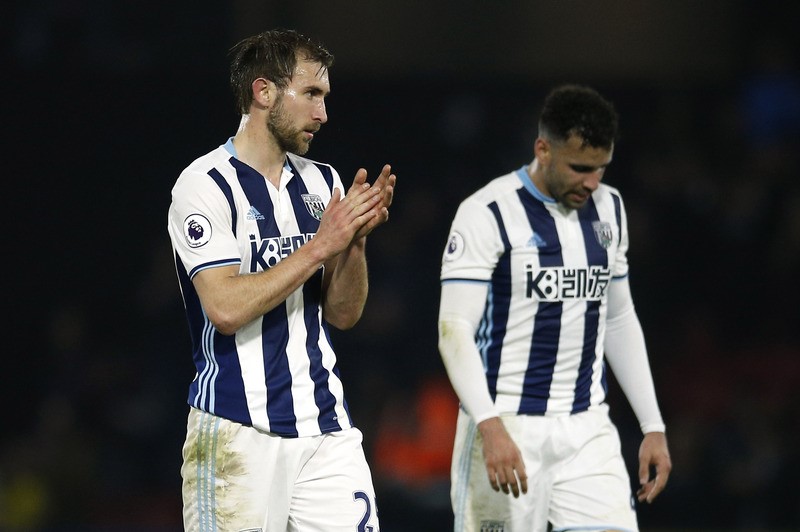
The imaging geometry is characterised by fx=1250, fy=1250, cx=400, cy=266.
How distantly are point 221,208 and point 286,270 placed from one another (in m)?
0.31

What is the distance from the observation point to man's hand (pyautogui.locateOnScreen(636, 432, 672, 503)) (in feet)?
15.0

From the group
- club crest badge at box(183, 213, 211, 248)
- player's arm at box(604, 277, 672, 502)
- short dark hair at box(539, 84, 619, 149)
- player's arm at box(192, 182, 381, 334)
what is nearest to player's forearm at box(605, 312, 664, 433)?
player's arm at box(604, 277, 672, 502)

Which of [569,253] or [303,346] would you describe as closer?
[303,346]

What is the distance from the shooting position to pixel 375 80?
9984 millimetres

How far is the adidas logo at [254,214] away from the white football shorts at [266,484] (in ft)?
1.99

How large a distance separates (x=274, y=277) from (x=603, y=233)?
1664 mm

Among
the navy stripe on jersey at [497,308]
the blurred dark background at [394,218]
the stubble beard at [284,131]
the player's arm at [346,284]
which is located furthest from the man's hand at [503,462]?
the blurred dark background at [394,218]

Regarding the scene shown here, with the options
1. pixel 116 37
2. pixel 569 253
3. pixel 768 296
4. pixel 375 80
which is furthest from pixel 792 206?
pixel 569 253

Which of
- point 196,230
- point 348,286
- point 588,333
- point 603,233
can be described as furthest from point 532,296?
point 196,230

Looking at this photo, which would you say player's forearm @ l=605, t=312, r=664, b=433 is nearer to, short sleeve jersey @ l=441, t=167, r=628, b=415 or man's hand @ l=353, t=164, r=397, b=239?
short sleeve jersey @ l=441, t=167, r=628, b=415

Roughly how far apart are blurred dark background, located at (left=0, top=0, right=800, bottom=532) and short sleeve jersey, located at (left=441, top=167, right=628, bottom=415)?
4136 mm

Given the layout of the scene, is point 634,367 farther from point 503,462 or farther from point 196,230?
point 196,230

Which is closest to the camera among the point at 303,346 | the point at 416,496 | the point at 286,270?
the point at 286,270

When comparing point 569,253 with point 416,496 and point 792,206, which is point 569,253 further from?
point 792,206
